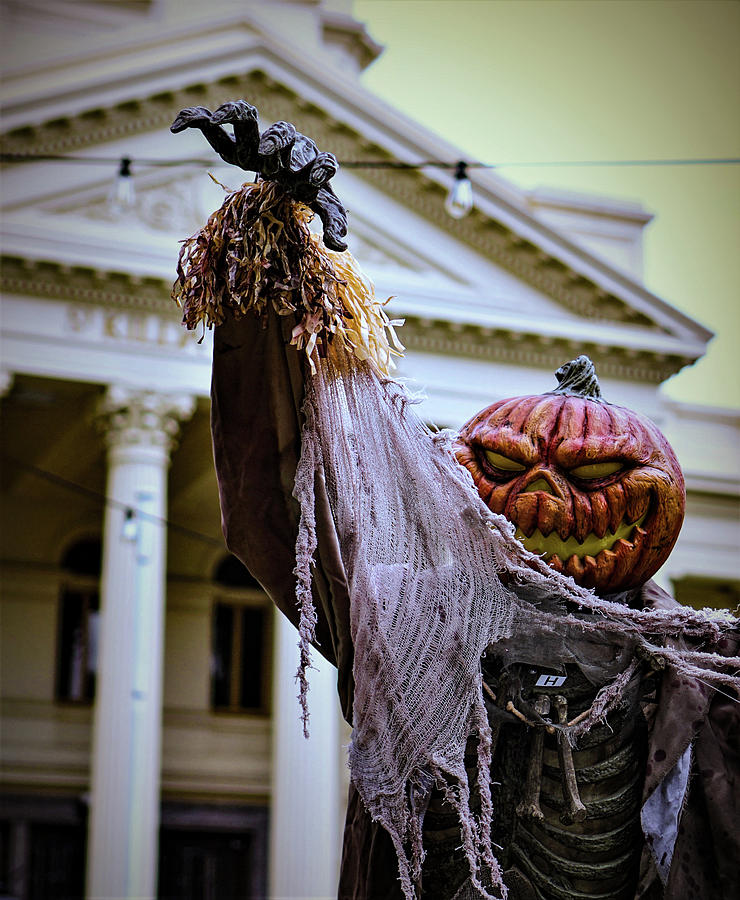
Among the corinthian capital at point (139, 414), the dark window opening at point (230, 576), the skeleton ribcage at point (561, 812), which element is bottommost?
the skeleton ribcage at point (561, 812)

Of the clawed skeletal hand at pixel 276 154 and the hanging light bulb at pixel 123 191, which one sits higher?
the hanging light bulb at pixel 123 191

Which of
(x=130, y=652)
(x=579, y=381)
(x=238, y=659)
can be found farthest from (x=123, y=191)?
(x=579, y=381)

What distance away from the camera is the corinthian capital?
63.0 ft

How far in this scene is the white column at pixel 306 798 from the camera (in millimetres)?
17641

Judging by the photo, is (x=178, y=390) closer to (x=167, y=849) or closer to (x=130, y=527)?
(x=130, y=527)

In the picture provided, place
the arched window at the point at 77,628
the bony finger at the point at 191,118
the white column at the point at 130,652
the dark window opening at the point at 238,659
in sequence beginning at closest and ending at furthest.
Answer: the bony finger at the point at 191,118 → the white column at the point at 130,652 → the arched window at the point at 77,628 → the dark window opening at the point at 238,659

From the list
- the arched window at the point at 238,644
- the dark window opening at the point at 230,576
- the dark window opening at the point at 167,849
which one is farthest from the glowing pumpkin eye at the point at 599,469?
the dark window opening at the point at 230,576

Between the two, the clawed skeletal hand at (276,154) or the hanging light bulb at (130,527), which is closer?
the clawed skeletal hand at (276,154)

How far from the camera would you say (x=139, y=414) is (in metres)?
19.3

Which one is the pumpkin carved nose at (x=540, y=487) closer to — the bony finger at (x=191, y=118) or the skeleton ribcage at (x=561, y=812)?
the skeleton ribcage at (x=561, y=812)

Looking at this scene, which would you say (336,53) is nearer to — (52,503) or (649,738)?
(52,503)

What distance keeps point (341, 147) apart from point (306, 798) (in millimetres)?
8288

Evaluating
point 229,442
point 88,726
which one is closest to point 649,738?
point 229,442

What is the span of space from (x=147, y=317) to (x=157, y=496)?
225cm
